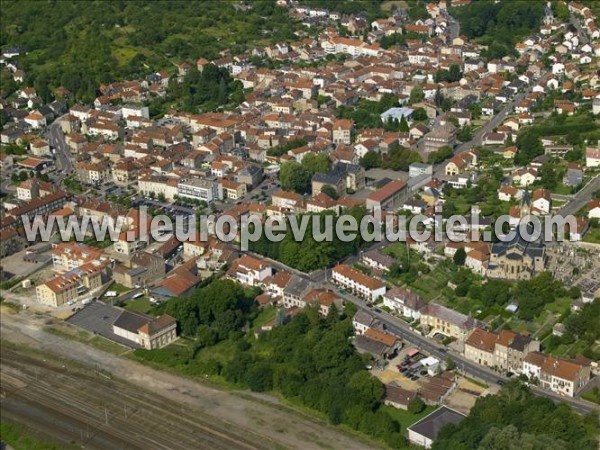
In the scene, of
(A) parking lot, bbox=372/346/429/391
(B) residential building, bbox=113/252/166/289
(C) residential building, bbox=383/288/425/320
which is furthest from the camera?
(B) residential building, bbox=113/252/166/289

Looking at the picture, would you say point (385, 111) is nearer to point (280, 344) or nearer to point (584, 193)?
point (584, 193)

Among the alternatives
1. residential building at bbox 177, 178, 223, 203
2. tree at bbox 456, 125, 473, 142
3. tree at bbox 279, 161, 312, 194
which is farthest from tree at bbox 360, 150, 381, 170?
residential building at bbox 177, 178, 223, 203

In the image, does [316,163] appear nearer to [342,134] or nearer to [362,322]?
[342,134]

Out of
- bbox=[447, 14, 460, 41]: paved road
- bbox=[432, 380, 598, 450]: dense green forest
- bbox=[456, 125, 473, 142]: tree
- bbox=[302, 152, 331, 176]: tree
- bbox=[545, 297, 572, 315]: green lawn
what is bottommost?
bbox=[447, 14, 460, 41]: paved road

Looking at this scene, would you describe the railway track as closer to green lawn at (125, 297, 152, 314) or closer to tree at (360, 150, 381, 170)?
green lawn at (125, 297, 152, 314)

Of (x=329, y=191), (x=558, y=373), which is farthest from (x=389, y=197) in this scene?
(x=558, y=373)

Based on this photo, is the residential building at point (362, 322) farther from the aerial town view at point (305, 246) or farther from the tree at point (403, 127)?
the tree at point (403, 127)

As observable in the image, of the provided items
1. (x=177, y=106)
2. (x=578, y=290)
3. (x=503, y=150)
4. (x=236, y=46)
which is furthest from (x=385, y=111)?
(x=578, y=290)
